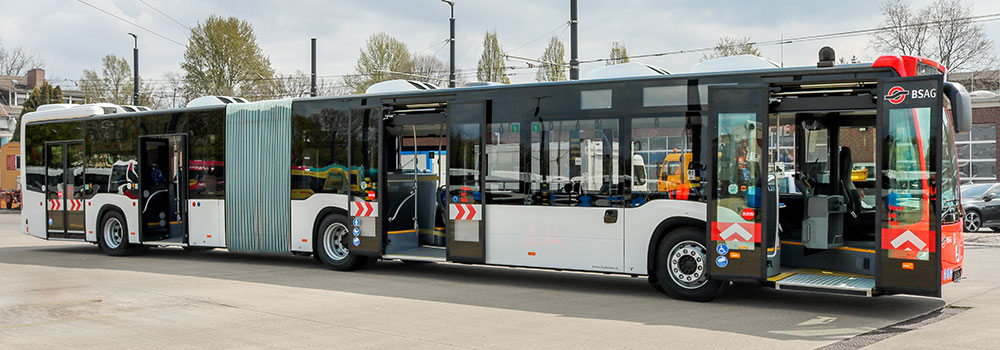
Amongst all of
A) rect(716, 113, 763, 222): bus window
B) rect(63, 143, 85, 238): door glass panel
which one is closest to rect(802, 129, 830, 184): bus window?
rect(716, 113, 763, 222): bus window

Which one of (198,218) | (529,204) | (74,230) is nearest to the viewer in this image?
(529,204)

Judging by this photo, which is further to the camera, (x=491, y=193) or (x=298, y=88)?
(x=298, y=88)

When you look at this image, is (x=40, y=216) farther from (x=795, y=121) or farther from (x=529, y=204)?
(x=795, y=121)

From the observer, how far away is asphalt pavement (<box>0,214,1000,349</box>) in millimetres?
8250

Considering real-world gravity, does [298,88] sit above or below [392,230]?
above

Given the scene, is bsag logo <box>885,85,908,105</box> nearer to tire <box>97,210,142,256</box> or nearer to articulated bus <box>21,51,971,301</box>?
articulated bus <box>21,51,971,301</box>

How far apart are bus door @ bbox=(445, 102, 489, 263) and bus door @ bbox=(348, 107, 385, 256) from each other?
1.48 m

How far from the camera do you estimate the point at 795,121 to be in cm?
1177

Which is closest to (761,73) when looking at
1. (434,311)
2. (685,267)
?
(685,267)

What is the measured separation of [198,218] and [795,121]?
10902 millimetres

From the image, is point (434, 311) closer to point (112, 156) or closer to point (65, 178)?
point (112, 156)

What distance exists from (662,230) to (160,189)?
436 inches

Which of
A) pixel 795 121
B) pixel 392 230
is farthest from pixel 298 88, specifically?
pixel 795 121

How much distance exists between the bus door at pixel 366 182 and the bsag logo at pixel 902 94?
25.2 ft
